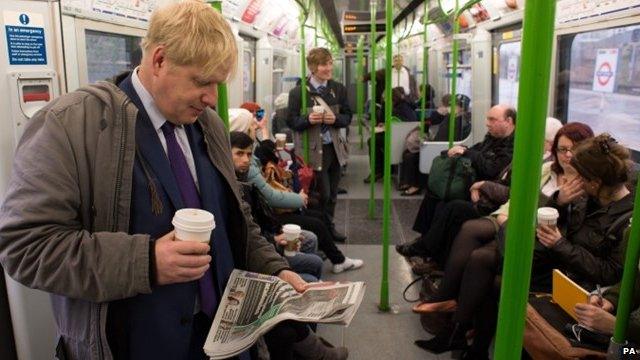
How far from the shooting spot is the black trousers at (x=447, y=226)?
412cm

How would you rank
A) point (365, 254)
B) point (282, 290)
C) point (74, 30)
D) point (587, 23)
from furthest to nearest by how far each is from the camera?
point (365, 254) → point (587, 23) → point (74, 30) → point (282, 290)

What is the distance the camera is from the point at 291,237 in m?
3.30

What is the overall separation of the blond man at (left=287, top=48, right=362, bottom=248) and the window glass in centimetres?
216

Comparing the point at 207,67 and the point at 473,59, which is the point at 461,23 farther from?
the point at 207,67

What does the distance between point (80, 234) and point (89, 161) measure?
18 centimetres

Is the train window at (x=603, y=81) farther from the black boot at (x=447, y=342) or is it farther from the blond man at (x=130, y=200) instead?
the blond man at (x=130, y=200)

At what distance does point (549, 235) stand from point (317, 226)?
6.37 feet

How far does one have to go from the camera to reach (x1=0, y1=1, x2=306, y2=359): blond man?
1197mm

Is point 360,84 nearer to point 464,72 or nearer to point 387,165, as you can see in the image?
point 464,72

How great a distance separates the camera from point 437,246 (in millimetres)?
4219

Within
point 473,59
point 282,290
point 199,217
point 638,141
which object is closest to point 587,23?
point 638,141

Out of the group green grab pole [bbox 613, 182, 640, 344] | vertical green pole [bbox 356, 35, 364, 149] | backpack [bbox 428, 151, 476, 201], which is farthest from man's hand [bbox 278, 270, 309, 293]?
vertical green pole [bbox 356, 35, 364, 149]

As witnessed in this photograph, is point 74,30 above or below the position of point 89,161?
above

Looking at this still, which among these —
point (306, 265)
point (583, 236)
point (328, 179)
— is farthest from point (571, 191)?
point (328, 179)
